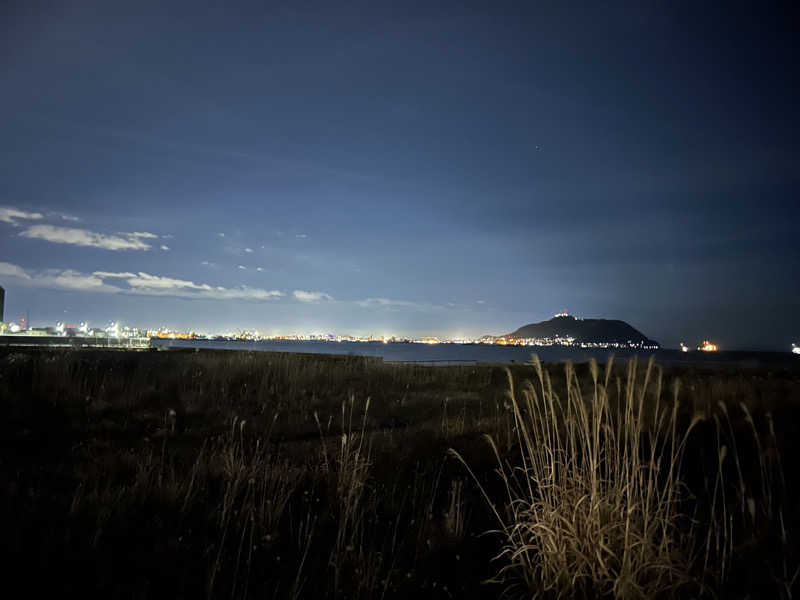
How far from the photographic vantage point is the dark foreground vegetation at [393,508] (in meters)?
2.55

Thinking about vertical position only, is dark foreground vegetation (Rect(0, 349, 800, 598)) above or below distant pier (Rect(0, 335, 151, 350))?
below

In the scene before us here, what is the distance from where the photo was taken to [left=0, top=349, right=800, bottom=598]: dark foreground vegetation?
8.36 feet

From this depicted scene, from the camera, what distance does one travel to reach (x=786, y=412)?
7574 mm

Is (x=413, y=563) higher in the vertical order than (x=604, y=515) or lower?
lower

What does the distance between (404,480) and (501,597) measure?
82.5 inches

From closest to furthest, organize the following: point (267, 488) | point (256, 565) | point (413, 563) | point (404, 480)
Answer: point (256, 565), point (413, 563), point (267, 488), point (404, 480)

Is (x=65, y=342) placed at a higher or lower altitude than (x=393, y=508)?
higher

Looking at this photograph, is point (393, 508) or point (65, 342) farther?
point (65, 342)

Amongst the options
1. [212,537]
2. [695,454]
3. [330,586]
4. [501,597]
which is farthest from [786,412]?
[212,537]

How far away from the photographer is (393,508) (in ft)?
12.5

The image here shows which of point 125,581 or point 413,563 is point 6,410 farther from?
point 413,563

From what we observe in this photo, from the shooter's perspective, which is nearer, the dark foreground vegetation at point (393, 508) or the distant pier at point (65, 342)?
the dark foreground vegetation at point (393, 508)

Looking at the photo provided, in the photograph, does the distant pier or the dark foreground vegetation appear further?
the distant pier

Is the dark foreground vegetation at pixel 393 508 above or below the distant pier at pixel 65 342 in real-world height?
below
